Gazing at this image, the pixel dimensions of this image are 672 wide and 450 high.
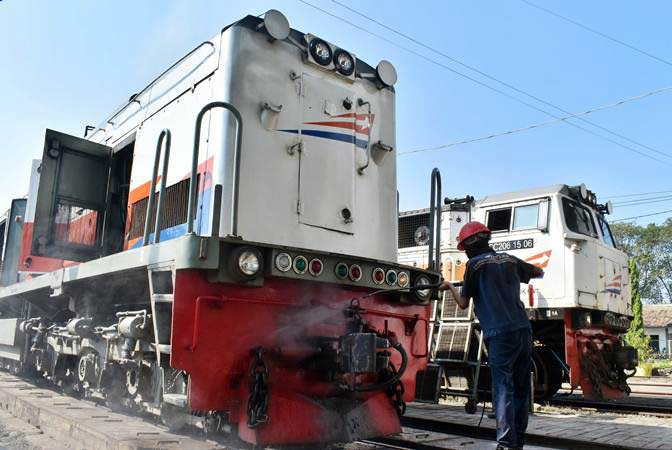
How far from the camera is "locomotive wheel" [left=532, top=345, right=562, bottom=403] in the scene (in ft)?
28.2

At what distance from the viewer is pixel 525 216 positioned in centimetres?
907

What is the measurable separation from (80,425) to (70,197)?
7.54ft

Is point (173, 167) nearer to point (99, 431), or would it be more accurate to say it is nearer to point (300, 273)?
point (300, 273)

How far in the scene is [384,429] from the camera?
13.1 ft

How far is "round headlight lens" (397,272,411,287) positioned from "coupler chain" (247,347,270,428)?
1338mm

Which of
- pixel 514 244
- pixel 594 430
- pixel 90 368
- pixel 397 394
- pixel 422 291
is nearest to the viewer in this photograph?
pixel 397 394

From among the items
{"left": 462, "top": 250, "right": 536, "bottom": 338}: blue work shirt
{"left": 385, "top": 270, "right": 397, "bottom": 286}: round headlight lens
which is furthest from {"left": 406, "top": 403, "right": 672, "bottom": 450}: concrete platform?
{"left": 385, "top": 270, "right": 397, "bottom": 286}: round headlight lens

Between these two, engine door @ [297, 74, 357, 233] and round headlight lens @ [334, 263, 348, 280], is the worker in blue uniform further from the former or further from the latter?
engine door @ [297, 74, 357, 233]

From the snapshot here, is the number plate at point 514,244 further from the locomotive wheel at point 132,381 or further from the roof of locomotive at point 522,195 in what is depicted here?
the locomotive wheel at point 132,381

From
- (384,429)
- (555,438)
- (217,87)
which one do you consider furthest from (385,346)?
(217,87)

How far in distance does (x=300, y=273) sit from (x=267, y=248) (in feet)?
0.96

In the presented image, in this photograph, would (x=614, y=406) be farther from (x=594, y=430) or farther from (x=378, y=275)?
(x=378, y=275)

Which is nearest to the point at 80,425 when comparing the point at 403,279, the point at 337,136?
the point at 403,279

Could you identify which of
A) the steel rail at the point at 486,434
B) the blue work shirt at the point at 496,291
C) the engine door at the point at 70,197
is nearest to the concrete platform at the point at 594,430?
the steel rail at the point at 486,434
